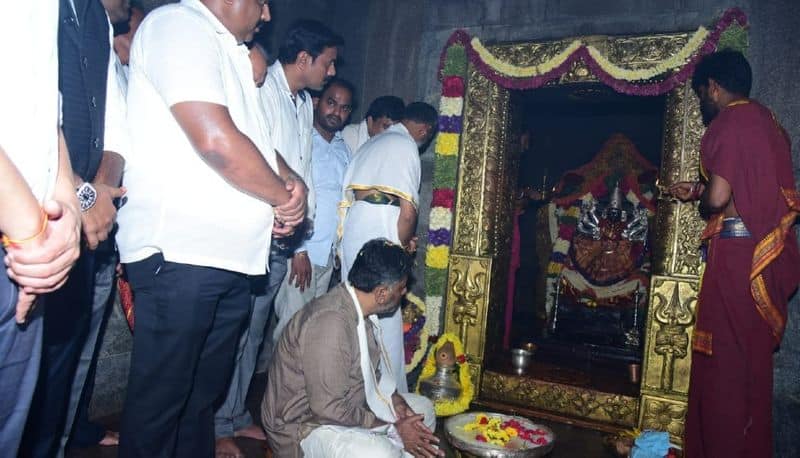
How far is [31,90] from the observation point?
1124 mm

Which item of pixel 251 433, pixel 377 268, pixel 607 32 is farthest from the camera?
pixel 607 32

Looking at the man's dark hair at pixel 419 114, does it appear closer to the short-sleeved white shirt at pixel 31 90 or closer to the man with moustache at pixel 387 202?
the man with moustache at pixel 387 202

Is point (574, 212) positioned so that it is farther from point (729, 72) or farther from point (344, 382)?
point (344, 382)

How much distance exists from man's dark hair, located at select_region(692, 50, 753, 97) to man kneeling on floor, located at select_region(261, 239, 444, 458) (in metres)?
2.40

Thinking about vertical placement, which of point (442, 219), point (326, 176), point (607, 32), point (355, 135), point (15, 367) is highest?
point (607, 32)

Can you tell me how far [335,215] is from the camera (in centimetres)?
428

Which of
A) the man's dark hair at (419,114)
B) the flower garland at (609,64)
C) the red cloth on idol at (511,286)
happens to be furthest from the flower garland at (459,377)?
the flower garland at (609,64)

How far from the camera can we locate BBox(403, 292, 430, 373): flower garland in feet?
15.9

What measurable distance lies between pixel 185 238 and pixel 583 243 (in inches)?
266

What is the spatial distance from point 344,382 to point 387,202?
63.6 inches

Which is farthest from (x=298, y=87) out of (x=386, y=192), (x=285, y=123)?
(x=386, y=192)

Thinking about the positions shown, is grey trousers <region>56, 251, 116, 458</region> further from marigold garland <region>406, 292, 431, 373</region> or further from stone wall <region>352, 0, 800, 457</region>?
stone wall <region>352, 0, 800, 457</region>

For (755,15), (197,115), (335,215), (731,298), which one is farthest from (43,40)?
(755,15)

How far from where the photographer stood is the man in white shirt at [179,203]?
1828mm
